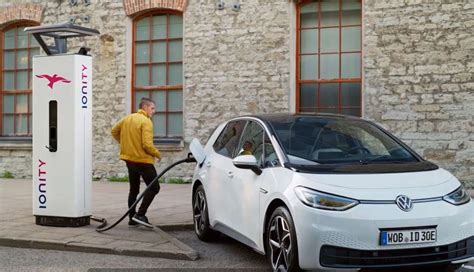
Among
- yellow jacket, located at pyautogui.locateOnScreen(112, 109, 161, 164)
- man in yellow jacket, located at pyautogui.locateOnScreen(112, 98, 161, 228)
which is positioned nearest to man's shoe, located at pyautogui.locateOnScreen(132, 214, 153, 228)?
man in yellow jacket, located at pyautogui.locateOnScreen(112, 98, 161, 228)

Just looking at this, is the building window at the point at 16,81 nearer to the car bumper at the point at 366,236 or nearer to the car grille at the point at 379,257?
the car bumper at the point at 366,236

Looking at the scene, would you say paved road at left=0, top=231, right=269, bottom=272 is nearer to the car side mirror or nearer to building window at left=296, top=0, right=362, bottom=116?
the car side mirror

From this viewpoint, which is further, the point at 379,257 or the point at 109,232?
the point at 109,232

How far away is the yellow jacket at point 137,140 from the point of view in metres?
8.77

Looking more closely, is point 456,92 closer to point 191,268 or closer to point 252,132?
point 252,132

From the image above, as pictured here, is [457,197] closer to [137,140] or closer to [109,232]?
[137,140]

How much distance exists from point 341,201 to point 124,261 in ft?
8.98

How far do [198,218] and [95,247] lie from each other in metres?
Answer: 1.39

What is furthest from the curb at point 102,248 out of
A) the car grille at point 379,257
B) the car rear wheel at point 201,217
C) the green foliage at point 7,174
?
the green foliage at point 7,174

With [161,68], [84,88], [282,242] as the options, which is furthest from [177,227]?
[161,68]

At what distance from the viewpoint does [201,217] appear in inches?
323

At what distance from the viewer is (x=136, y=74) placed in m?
16.4

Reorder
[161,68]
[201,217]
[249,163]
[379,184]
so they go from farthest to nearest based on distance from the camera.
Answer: [161,68]
[201,217]
[249,163]
[379,184]

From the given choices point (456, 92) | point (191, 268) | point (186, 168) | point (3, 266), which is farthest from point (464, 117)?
point (3, 266)
